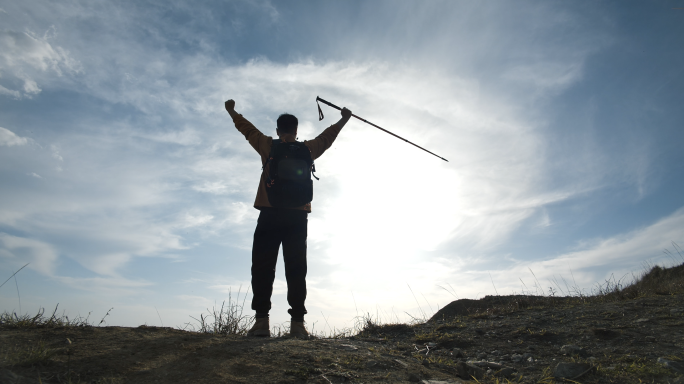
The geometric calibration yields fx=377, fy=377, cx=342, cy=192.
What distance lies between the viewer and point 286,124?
434cm

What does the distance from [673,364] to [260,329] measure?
334 cm

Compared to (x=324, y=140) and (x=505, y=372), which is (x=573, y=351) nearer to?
(x=505, y=372)

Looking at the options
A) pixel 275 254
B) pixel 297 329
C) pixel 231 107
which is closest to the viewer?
pixel 297 329

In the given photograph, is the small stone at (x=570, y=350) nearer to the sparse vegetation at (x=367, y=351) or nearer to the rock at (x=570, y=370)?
the sparse vegetation at (x=367, y=351)

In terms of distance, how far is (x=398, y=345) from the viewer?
372 cm

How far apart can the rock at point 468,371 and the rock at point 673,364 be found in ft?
4.45

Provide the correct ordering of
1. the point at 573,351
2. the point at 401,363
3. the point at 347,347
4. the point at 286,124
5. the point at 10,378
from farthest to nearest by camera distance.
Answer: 1. the point at 286,124
2. the point at 573,351
3. the point at 347,347
4. the point at 401,363
5. the point at 10,378

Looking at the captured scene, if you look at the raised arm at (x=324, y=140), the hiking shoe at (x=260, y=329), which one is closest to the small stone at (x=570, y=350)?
the hiking shoe at (x=260, y=329)

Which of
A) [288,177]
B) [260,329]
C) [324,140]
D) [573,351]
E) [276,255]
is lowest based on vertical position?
[573,351]

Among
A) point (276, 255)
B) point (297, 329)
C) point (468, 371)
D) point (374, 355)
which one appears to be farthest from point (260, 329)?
point (468, 371)

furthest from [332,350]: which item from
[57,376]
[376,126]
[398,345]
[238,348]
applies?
[376,126]

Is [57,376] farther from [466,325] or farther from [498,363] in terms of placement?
[466,325]

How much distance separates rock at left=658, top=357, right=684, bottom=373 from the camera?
107 inches

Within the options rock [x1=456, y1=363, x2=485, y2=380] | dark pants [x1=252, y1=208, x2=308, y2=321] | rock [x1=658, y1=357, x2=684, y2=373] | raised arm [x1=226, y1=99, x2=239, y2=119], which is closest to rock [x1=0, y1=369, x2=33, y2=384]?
dark pants [x1=252, y1=208, x2=308, y2=321]
